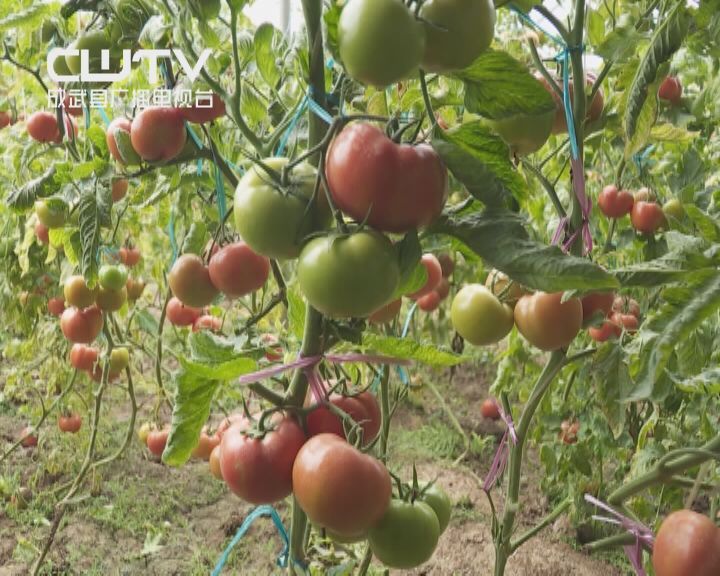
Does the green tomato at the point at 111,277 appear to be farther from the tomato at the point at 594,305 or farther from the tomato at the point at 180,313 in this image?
the tomato at the point at 594,305

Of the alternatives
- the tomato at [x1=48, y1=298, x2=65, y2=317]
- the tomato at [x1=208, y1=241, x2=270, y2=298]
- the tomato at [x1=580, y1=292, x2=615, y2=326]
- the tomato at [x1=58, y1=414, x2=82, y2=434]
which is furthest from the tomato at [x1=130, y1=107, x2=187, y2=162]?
the tomato at [x1=58, y1=414, x2=82, y2=434]

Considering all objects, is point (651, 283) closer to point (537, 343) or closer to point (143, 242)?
point (537, 343)

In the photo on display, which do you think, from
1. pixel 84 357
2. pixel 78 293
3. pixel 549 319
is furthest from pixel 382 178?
pixel 84 357

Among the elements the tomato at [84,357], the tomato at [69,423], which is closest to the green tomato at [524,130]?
the tomato at [84,357]

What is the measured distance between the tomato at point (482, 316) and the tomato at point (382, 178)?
0.39m

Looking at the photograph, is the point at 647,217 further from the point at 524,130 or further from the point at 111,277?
the point at 111,277

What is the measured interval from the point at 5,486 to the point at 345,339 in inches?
83.6

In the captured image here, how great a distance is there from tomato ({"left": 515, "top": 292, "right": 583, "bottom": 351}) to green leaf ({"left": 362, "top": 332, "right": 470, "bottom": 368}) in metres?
0.27

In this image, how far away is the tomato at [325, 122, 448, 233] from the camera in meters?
0.53

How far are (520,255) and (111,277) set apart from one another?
1202 millimetres

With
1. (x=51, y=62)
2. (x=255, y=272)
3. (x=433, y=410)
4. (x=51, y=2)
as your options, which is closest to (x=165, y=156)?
(x=255, y=272)

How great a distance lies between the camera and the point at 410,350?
24.7 inches

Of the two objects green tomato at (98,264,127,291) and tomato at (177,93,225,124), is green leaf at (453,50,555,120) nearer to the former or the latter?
tomato at (177,93,225,124)

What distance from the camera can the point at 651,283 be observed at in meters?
0.62
